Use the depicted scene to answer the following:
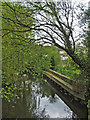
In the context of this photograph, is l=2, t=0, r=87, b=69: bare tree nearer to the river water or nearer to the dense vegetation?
the dense vegetation

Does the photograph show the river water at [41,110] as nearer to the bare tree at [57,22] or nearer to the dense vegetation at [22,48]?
the dense vegetation at [22,48]

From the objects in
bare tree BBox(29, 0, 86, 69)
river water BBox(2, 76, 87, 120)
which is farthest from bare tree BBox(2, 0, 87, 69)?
river water BBox(2, 76, 87, 120)

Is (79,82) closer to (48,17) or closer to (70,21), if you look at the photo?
(70,21)

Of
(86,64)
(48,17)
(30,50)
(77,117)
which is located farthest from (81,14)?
(77,117)

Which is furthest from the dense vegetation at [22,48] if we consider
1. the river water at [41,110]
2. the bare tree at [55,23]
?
the river water at [41,110]

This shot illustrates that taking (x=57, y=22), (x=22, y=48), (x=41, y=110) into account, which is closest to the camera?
(x=22, y=48)

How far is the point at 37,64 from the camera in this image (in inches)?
145

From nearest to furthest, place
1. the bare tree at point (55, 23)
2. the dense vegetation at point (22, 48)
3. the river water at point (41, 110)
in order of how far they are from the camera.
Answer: the dense vegetation at point (22, 48) → the bare tree at point (55, 23) → the river water at point (41, 110)

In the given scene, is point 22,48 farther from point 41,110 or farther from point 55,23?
point 41,110

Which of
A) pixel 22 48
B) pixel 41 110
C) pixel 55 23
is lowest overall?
pixel 41 110

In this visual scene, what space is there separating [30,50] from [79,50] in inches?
82.1

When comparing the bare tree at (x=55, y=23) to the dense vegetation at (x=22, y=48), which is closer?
the dense vegetation at (x=22, y=48)

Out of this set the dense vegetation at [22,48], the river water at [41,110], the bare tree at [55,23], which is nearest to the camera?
the dense vegetation at [22,48]

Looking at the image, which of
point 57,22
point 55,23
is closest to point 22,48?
point 55,23
